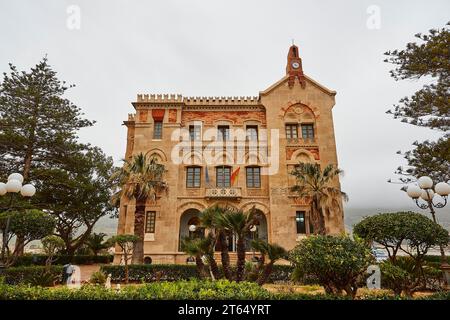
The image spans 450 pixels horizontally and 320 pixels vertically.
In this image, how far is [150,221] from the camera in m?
24.5

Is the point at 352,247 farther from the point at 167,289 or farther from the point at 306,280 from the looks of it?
the point at 306,280

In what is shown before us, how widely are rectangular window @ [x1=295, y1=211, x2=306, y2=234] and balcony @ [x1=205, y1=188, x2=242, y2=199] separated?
209 inches

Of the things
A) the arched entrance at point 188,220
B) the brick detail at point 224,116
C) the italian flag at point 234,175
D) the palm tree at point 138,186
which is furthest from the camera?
the brick detail at point 224,116

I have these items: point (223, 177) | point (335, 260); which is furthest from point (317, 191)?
point (335, 260)

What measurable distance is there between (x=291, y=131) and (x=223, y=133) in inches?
260

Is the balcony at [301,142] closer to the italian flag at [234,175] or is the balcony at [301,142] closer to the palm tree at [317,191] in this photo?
the palm tree at [317,191]

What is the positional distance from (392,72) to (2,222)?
68.8 feet

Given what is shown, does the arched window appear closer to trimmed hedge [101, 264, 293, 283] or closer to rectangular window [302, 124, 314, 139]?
trimmed hedge [101, 264, 293, 283]

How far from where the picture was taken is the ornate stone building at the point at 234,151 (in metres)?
24.4

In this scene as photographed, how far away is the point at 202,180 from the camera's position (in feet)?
85.3

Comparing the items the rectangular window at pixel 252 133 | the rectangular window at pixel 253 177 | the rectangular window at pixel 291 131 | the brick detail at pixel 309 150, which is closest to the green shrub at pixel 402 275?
the rectangular window at pixel 253 177

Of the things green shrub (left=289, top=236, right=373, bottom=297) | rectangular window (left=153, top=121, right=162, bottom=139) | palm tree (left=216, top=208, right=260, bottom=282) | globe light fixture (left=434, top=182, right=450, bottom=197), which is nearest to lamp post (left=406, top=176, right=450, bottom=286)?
globe light fixture (left=434, top=182, right=450, bottom=197)

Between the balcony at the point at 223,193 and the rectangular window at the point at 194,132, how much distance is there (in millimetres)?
5277

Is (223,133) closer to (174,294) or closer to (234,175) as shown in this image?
(234,175)
